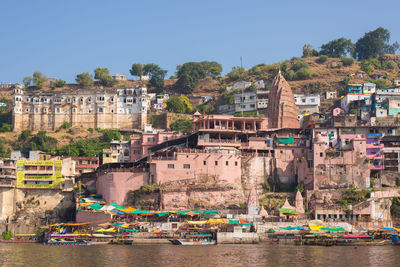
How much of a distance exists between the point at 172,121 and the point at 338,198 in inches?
1752

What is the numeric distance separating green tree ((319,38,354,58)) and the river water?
284 feet

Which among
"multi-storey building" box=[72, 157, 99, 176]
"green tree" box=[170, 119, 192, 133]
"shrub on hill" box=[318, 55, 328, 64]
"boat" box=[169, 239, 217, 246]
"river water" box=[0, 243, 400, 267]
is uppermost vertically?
"shrub on hill" box=[318, 55, 328, 64]

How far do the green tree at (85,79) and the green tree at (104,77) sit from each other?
5.70ft

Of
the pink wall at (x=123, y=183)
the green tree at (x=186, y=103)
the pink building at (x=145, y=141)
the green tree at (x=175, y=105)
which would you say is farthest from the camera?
the green tree at (x=186, y=103)

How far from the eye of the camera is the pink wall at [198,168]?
71863mm

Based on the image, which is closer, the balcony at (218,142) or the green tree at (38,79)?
the balcony at (218,142)

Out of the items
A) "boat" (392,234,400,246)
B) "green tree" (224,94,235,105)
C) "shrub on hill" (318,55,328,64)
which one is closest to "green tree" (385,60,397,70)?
"shrub on hill" (318,55,328,64)

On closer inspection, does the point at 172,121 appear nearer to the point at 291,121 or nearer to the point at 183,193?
the point at 291,121

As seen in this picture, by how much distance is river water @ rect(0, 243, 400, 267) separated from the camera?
158ft

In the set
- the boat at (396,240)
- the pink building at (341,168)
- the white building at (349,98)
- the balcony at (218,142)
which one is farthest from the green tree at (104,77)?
the boat at (396,240)

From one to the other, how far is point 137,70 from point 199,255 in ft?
288

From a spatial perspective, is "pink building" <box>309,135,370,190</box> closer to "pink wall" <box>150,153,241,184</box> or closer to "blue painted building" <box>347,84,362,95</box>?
"pink wall" <box>150,153,241,184</box>

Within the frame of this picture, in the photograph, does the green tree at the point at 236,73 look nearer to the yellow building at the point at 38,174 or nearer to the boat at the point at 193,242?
the yellow building at the point at 38,174

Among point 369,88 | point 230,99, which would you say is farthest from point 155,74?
point 369,88
